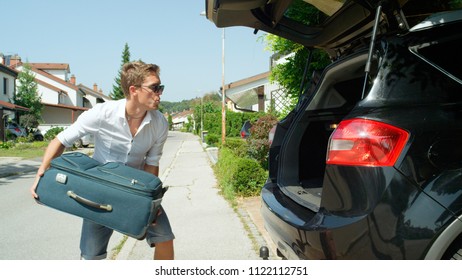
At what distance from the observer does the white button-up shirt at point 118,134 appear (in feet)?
9.55

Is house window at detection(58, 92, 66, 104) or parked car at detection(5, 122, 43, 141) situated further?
house window at detection(58, 92, 66, 104)

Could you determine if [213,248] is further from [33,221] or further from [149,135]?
[33,221]

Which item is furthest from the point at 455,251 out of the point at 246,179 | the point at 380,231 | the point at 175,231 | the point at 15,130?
the point at 15,130

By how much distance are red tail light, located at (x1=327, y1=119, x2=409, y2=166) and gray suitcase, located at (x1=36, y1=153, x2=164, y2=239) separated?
1126 millimetres

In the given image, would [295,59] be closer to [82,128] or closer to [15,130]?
[82,128]

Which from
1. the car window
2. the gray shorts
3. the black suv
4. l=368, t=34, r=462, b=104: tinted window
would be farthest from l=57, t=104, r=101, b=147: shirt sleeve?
the car window

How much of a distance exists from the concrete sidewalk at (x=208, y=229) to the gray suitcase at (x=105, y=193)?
2104 millimetres

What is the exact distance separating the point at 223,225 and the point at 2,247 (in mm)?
2804

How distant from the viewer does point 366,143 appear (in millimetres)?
2191

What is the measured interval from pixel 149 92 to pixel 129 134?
0.34m

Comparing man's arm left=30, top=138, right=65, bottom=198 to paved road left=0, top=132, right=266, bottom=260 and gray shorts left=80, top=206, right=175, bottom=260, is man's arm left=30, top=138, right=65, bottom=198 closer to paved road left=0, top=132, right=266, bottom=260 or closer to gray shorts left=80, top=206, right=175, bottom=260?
gray shorts left=80, top=206, right=175, bottom=260

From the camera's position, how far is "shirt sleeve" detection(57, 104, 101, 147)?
2871 mm

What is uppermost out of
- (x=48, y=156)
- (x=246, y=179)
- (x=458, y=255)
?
(x=48, y=156)
